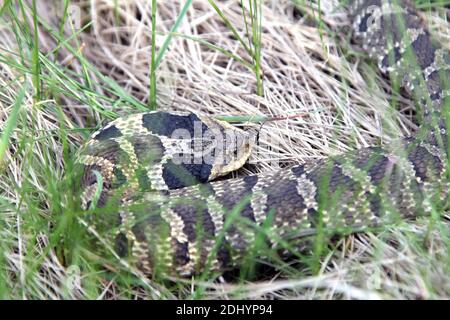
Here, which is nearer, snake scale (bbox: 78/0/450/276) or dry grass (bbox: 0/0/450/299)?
dry grass (bbox: 0/0/450/299)

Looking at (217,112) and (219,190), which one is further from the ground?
(217,112)

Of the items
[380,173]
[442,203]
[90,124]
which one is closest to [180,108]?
[90,124]

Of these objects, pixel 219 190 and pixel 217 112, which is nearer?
pixel 219 190

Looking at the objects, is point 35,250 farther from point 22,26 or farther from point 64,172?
point 22,26

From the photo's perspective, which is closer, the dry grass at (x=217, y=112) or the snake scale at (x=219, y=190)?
the dry grass at (x=217, y=112)
